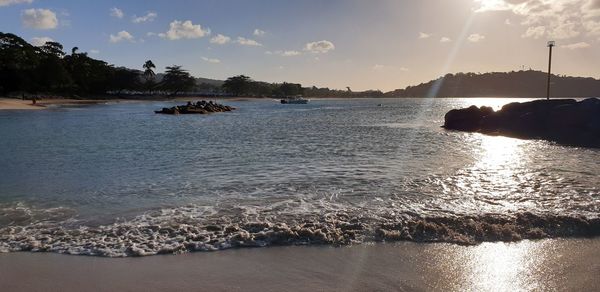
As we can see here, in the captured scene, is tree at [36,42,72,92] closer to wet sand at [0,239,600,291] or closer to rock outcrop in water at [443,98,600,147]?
rock outcrop in water at [443,98,600,147]

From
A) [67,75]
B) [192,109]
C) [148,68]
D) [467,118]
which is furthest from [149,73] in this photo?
[467,118]

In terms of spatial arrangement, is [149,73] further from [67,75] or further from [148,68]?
[67,75]

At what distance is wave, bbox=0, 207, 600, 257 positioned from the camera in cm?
702

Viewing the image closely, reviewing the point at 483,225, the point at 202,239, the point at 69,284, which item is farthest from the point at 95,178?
the point at 483,225

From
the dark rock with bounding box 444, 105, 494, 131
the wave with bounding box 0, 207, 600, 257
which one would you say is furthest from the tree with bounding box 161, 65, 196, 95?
the wave with bounding box 0, 207, 600, 257

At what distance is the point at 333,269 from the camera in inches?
234

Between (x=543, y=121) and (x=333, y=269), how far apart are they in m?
30.9

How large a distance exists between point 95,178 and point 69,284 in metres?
8.32

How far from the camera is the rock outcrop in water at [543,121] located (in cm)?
2734

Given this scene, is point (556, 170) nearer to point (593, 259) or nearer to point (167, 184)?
point (593, 259)

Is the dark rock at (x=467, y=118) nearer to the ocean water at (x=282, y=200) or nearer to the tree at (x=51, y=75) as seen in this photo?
the ocean water at (x=282, y=200)

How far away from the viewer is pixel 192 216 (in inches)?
341

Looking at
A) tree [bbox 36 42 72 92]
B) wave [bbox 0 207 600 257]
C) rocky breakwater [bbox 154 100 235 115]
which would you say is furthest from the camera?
tree [bbox 36 42 72 92]

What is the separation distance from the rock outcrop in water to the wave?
20482 millimetres
